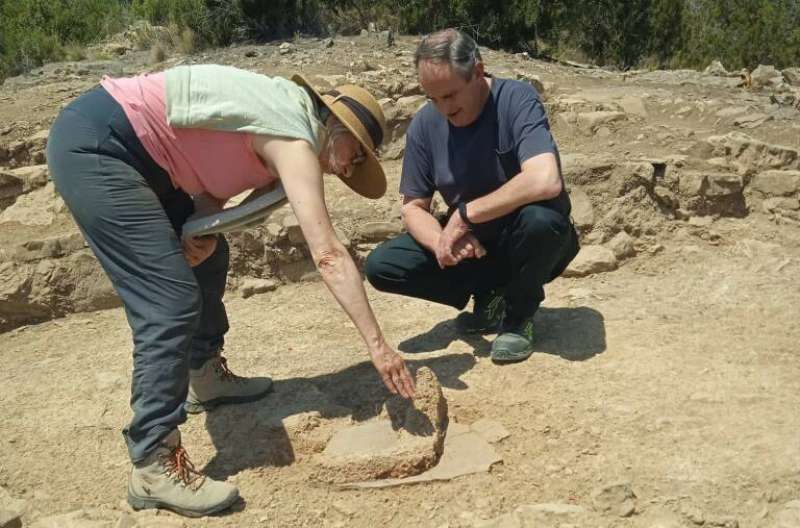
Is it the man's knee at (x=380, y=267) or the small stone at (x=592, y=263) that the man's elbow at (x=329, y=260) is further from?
the small stone at (x=592, y=263)

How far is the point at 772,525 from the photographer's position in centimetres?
239

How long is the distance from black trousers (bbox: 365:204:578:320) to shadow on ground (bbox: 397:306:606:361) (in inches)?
6.8

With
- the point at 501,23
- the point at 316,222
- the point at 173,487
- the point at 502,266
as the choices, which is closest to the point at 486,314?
the point at 502,266

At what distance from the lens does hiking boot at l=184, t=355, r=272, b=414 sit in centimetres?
326

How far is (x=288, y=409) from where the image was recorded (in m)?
3.27

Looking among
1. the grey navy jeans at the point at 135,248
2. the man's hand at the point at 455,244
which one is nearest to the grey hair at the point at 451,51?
the man's hand at the point at 455,244

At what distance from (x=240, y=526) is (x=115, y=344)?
5.82 ft

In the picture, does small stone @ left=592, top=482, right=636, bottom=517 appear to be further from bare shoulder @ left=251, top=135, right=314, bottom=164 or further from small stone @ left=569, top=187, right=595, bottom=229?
small stone @ left=569, top=187, right=595, bottom=229

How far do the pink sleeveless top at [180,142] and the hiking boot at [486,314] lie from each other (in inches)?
57.3

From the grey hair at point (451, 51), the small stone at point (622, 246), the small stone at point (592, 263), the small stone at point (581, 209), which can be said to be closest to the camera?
the grey hair at point (451, 51)

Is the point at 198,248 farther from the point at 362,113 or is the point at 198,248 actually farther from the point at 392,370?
the point at 392,370

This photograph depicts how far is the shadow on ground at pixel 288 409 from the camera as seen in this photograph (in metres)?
2.99

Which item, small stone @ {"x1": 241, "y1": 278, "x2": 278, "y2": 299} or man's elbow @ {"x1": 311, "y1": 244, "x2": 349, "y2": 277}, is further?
small stone @ {"x1": 241, "y1": 278, "x2": 278, "y2": 299}

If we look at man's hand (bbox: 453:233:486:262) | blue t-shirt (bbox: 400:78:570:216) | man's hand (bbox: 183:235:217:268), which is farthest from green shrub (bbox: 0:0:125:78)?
man's hand (bbox: 453:233:486:262)
